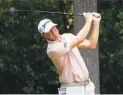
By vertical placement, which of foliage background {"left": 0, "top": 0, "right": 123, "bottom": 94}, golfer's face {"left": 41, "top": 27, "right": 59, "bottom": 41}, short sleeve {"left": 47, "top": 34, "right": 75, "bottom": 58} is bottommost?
foliage background {"left": 0, "top": 0, "right": 123, "bottom": 94}

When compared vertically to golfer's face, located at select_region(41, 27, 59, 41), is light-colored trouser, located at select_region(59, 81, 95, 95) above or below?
below

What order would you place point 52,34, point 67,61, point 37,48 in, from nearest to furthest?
point 52,34, point 67,61, point 37,48

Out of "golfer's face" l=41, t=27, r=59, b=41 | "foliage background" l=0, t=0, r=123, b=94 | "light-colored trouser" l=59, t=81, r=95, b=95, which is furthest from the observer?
"foliage background" l=0, t=0, r=123, b=94

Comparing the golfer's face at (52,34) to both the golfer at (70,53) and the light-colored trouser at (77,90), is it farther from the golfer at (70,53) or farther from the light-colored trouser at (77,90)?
the light-colored trouser at (77,90)

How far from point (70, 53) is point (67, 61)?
9 cm

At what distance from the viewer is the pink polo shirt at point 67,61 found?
5.44m

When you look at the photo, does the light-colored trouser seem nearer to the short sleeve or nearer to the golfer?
the golfer

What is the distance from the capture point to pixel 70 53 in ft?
18.2

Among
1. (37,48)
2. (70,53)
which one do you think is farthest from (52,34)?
(37,48)

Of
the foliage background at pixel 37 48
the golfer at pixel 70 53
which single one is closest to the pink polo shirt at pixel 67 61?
the golfer at pixel 70 53

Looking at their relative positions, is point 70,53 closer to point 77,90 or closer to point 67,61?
point 67,61

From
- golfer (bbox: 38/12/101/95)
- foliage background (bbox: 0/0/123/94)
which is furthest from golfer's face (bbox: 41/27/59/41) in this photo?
foliage background (bbox: 0/0/123/94)

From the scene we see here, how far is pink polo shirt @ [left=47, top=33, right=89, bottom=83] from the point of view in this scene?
544 cm

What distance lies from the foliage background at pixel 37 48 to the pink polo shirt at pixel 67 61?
5429 millimetres
